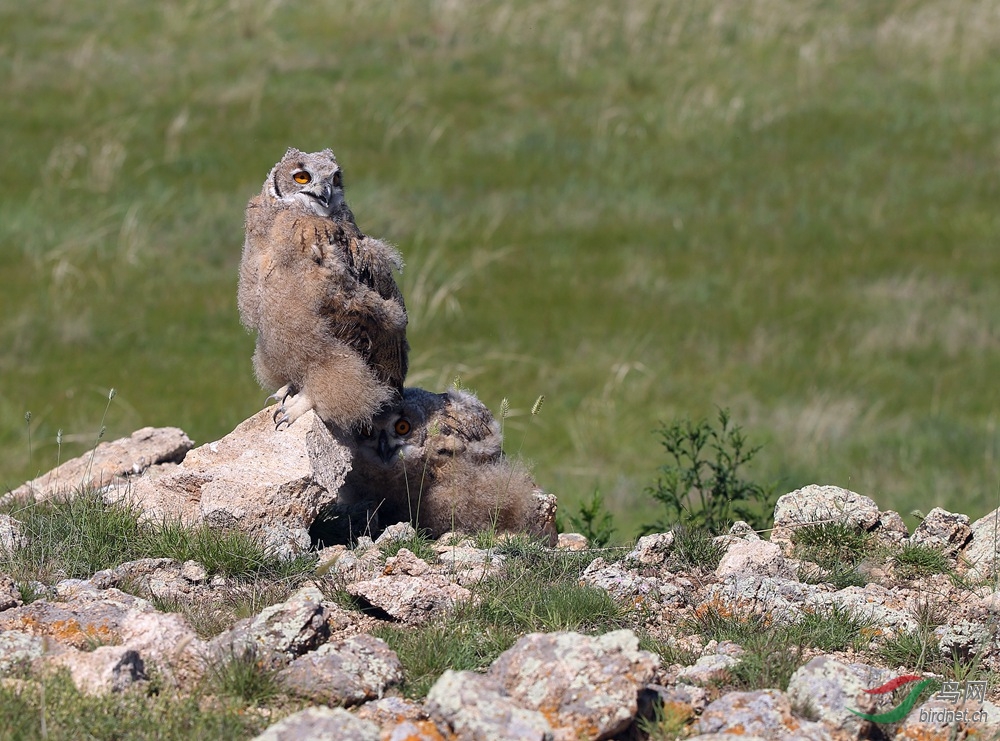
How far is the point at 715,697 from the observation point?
4.82 meters

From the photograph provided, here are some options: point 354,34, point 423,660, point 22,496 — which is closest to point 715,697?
point 423,660

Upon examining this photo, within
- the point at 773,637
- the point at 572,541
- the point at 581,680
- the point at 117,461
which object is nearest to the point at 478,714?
the point at 581,680

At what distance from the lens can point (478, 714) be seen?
14.2 feet

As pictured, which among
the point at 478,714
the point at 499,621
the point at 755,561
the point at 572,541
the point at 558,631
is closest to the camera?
the point at 478,714

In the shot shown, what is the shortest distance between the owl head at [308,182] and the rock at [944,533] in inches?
126

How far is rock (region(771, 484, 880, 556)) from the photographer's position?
671 centimetres

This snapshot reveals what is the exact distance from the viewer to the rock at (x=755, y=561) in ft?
20.0

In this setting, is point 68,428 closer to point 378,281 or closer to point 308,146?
point 378,281

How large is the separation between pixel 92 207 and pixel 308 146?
315 centimetres

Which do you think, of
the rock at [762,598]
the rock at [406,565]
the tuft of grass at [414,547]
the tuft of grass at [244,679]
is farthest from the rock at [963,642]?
the tuft of grass at [244,679]

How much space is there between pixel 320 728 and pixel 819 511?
3.40m

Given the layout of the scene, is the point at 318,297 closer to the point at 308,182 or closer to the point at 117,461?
the point at 308,182

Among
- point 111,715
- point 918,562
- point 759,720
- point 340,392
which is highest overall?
point 340,392

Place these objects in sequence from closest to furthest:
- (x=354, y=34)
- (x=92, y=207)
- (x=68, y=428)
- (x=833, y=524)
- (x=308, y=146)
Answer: (x=833, y=524), (x=68, y=428), (x=92, y=207), (x=308, y=146), (x=354, y=34)
